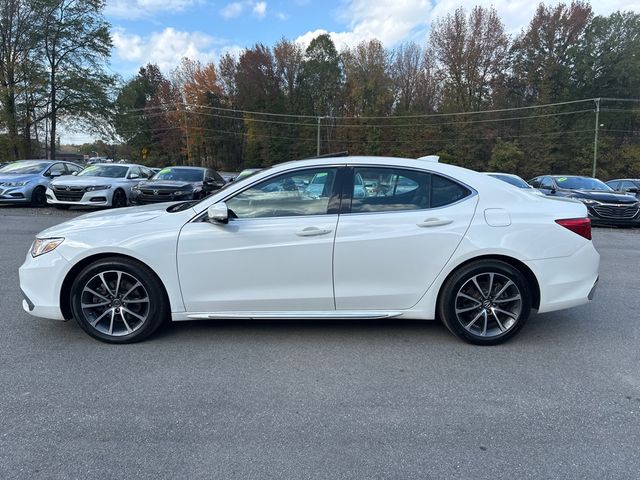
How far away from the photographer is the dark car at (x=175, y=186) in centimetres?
1283

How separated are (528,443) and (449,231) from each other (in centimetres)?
175

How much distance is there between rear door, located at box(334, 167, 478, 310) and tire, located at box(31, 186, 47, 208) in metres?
13.9

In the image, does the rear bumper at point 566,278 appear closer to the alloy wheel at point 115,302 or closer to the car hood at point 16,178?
the alloy wheel at point 115,302

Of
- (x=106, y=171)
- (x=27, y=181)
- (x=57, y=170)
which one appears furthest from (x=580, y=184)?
(x=27, y=181)

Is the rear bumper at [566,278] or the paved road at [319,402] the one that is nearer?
the paved road at [319,402]

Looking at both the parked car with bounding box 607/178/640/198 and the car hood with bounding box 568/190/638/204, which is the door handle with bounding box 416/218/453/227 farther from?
the parked car with bounding box 607/178/640/198

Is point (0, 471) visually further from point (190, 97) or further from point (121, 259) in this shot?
point (190, 97)

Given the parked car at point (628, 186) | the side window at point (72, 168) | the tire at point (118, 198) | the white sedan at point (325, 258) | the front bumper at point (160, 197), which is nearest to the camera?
the white sedan at point (325, 258)

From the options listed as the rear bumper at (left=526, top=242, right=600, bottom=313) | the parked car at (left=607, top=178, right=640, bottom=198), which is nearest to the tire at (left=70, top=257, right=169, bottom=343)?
the rear bumper at (left=526, top=242, right=600, bottom=313)

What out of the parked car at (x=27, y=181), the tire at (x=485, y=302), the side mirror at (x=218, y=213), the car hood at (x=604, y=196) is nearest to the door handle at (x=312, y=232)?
the side mirror at (x=218, y=213)

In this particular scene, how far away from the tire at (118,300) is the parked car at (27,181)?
41.0 feet

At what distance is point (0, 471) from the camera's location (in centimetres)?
225

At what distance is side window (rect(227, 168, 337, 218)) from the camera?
12.5 ft

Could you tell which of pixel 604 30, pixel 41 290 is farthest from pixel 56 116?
pixel 604 30
